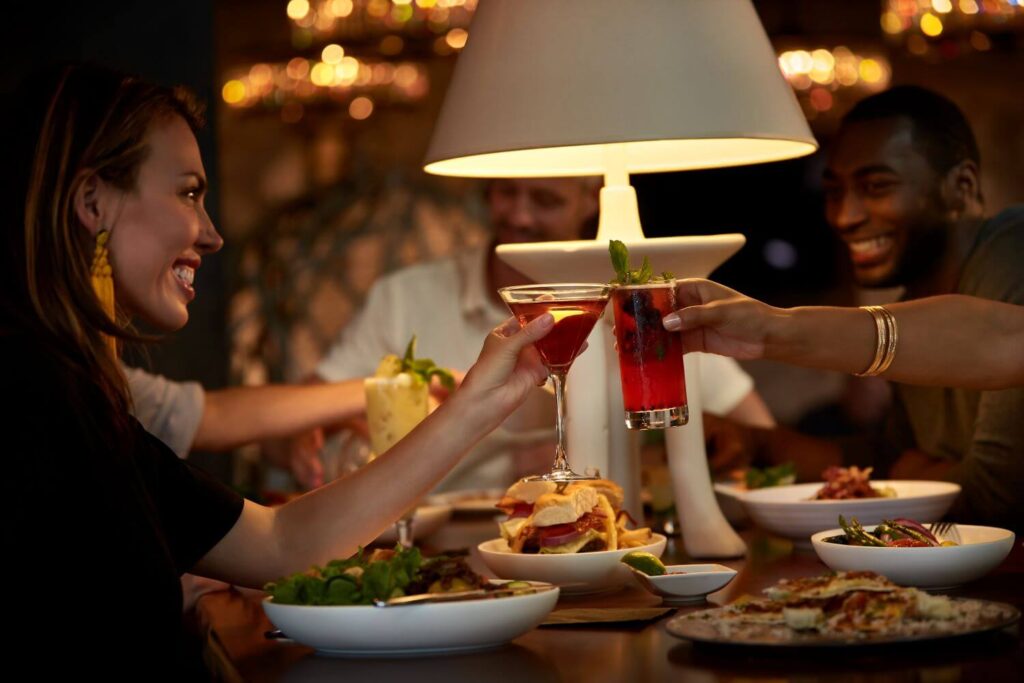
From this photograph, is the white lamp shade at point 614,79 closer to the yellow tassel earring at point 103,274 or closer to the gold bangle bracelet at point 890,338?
the gold bangle bracelet at point 890,338

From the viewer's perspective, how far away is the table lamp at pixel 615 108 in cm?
186

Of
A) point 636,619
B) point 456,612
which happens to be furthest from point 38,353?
point 636,619

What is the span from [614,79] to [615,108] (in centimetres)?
5

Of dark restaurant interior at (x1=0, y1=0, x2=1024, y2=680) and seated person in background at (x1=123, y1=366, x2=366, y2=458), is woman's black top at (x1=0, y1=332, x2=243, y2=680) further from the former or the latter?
dark restaurant interior at (x1=0, y1=0, x2=1024, y2=680)

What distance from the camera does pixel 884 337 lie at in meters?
2.04

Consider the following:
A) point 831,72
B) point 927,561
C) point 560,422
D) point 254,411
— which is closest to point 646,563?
point 560,422

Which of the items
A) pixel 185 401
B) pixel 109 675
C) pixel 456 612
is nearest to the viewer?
pixel 456 612

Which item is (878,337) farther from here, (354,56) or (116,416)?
(354,56)

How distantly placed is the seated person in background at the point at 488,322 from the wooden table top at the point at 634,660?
165 cm

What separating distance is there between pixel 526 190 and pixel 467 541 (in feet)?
4.93

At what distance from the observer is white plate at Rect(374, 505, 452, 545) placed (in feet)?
8.07

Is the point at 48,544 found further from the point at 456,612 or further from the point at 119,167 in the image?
the point at 119,167

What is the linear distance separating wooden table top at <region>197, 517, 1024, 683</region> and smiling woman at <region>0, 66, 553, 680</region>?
0.10 meters

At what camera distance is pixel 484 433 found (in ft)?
6.30
